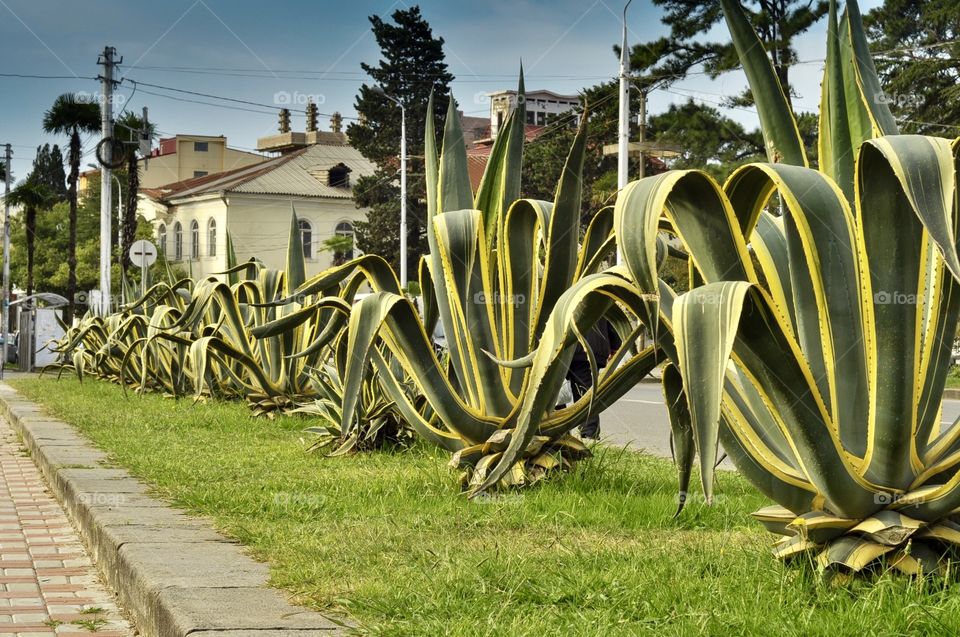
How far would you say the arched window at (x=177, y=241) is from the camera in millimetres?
68331

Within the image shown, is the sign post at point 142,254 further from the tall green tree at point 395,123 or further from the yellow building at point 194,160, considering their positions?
the yellow building at point 194,160

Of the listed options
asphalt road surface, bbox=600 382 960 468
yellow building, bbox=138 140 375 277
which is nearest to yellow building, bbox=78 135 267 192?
yellow building, bbox=138 140 375 277

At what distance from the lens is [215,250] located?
64625mm

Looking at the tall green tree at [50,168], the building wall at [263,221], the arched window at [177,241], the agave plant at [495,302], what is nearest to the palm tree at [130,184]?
the agave plant at [495,302]

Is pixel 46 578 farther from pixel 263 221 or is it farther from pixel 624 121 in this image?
pixel 263 221

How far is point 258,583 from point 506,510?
1.73 meters

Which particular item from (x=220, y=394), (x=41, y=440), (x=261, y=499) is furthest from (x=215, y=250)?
(x=261, y=499)

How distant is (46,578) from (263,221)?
59.7 meters

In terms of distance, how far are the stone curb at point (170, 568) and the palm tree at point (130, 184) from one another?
2270 cm

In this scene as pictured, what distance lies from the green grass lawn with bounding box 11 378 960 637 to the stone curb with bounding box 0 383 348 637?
129mm

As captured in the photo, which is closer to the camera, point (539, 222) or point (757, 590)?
point (757, 590)

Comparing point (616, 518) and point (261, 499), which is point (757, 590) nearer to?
point (616, 518)

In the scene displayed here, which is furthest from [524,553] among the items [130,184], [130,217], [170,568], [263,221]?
[263,221]

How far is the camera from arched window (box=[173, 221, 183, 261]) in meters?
68.3
